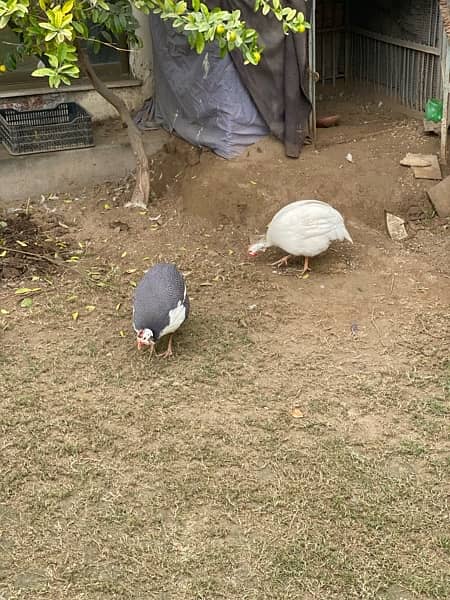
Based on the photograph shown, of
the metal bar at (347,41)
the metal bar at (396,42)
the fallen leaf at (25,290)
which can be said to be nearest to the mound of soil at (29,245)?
the fallen leaf at (25,290)

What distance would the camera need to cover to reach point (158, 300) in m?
4.70

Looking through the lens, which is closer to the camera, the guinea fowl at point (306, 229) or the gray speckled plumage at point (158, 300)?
the gray speckled plumage at point (158, 300)

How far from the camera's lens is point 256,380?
4676mm

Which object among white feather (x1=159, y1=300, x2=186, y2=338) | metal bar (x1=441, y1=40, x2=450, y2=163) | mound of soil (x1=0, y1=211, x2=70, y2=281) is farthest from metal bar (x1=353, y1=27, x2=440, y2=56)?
white feather (x1=159, y1=300, x2=186, y2=338)

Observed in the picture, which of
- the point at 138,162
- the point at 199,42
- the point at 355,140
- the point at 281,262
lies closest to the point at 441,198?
the point at 355,140

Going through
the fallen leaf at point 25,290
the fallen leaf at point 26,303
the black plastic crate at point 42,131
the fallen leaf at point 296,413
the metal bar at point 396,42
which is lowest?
the fallen leaf at point 296,413

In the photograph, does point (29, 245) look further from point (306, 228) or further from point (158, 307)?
point (306, 228)

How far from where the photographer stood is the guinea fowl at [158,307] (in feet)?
15.3

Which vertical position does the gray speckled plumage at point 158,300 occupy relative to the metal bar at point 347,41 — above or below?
below

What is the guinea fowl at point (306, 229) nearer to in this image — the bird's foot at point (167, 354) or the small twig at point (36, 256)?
the bird's foot at point (167, 354)

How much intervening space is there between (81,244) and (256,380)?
105 inches

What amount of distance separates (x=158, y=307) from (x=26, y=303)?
150cm

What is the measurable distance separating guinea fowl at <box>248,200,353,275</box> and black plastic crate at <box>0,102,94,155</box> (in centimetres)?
301

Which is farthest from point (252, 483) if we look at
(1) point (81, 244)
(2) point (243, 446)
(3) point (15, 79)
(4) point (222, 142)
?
(3) point (15, 79)
